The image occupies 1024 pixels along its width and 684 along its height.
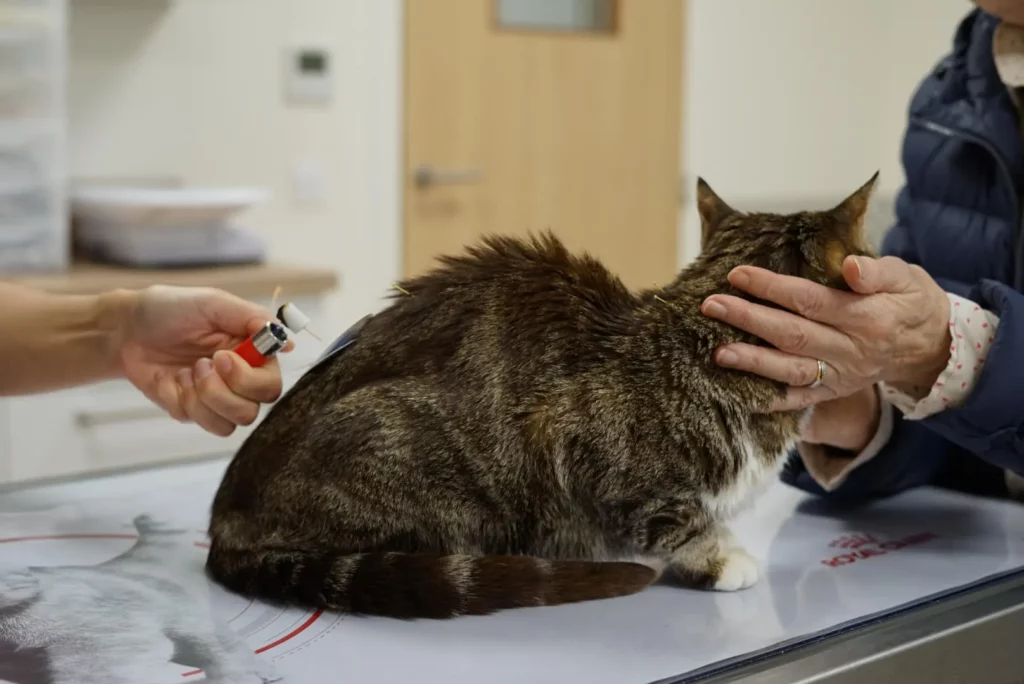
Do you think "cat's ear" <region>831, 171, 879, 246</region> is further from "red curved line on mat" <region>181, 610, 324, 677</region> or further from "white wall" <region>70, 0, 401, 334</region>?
"white wall" <region>70, 0, 401, 334</region>

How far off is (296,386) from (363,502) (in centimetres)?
16

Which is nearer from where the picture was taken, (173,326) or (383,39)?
(173,326)

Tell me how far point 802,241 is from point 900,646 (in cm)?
41

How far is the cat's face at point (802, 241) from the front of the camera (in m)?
1.04

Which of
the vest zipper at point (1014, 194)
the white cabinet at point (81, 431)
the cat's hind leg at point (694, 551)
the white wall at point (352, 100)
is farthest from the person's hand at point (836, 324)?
the white cabinet at point (81, 431)

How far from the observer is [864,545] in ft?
3.63

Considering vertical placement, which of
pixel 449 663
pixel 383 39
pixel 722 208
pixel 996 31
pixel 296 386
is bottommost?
pixel 449 663

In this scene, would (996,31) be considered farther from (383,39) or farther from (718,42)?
(718,42)

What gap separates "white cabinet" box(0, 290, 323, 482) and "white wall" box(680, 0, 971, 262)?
214cm

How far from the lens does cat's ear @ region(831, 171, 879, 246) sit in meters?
1.06

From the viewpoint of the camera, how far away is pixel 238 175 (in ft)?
9.87

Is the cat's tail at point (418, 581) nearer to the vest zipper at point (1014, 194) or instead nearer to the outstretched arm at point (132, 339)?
the outstretched arm at point (132, 339)

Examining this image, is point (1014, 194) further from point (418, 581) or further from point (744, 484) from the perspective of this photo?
point (418, 581)

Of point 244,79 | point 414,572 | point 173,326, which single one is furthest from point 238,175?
point 414,572
